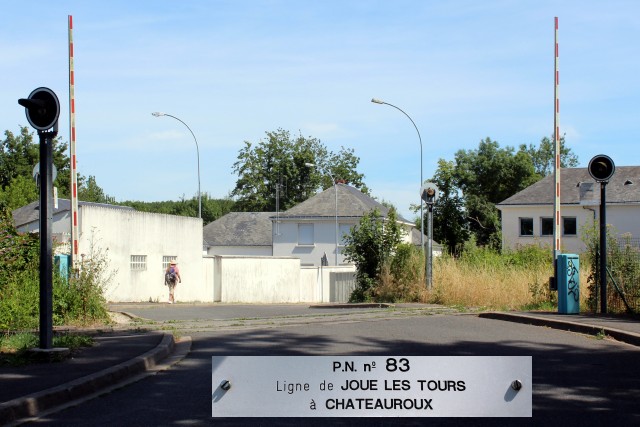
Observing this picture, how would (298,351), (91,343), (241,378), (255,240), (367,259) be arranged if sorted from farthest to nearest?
(255,240), (367,259), (91,343), (298,351), (241,378)

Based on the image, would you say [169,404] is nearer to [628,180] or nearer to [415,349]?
[415,349]

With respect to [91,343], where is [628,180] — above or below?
above

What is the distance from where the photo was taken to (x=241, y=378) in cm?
331

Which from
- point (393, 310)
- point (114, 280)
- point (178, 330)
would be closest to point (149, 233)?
point (114, 280)

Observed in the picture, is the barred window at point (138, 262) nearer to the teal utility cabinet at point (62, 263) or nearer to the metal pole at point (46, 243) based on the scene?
the teal utility cabinet at point (62, 263)

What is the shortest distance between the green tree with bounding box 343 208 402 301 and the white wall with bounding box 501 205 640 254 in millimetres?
24189

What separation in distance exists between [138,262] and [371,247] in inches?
436

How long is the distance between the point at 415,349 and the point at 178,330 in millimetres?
5735

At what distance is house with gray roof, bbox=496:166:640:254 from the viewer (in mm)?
52875

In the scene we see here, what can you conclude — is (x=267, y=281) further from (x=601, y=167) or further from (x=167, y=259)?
(x=601, y=167)

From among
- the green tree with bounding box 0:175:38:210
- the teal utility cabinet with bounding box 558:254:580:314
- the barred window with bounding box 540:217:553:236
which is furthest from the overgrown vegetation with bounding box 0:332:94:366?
the barred window with bounding box 540:217:553:236

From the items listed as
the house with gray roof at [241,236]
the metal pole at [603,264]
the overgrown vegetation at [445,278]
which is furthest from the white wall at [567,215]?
the metal pole at [603,264]

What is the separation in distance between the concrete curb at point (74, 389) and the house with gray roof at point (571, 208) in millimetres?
43471

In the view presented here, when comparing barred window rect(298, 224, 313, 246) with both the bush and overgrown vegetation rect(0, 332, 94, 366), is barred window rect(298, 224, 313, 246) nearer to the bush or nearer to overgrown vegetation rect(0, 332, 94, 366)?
the bush
